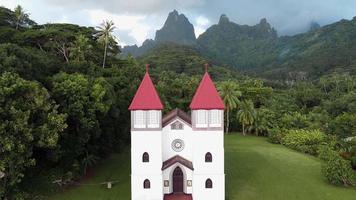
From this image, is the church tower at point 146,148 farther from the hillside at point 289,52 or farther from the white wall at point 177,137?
the hillside at point 289,52

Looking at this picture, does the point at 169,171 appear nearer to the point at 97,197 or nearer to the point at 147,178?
the point at 147,178

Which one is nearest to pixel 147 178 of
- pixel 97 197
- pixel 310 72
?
pixel 97 197

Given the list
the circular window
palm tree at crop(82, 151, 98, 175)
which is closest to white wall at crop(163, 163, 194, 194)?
the circular window

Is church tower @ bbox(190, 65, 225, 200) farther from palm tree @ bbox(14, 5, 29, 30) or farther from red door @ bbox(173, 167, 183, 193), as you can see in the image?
palm tree @ bbox(14, 5, 29, 30)

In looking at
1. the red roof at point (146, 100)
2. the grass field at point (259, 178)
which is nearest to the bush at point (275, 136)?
the grass field at point (259, 178)

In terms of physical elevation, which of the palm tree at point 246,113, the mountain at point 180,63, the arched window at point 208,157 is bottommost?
the arched window at point 208,157

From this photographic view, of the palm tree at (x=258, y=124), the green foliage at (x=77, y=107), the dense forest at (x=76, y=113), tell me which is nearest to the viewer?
the dense forest at (x=76, y=113)
